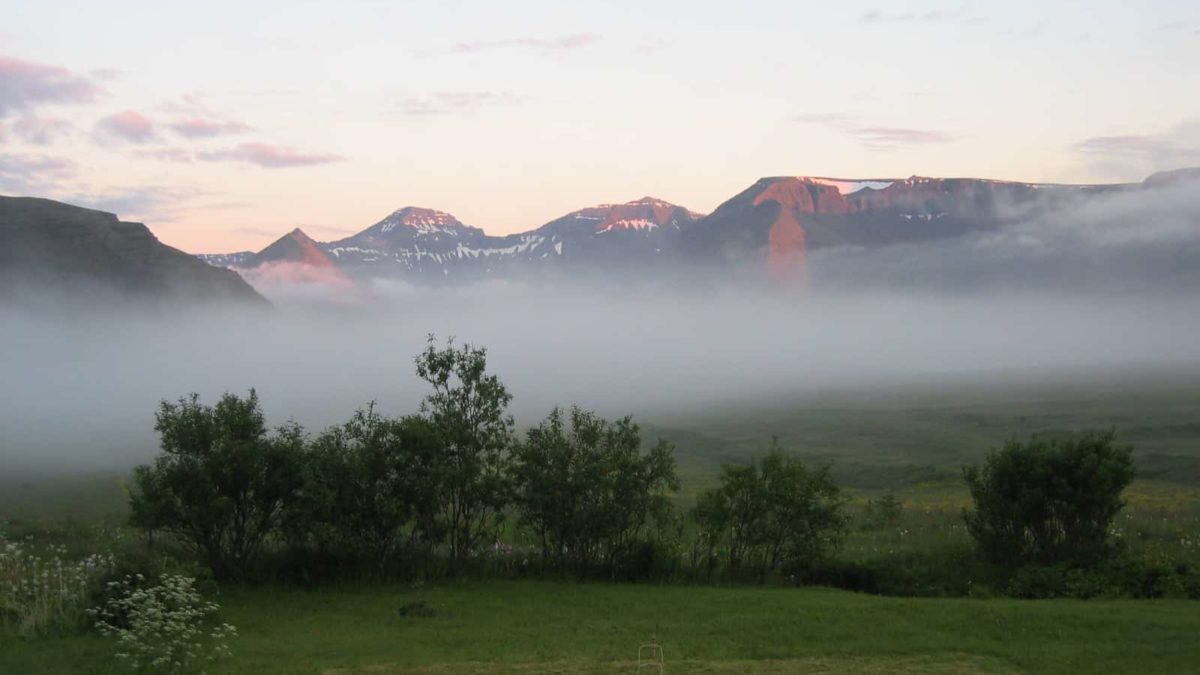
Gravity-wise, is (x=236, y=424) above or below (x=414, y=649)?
above

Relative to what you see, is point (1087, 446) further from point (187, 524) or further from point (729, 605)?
point (187, 524)

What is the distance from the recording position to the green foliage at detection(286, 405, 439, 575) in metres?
28.1

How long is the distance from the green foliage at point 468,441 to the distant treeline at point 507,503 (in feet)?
0.21

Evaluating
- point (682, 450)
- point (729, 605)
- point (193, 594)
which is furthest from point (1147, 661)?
point (682, 450)

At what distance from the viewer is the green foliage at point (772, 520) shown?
100ft

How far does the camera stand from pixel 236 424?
28625 mm

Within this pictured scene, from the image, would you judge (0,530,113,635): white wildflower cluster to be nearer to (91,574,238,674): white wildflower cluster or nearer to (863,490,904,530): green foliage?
(91,574,238,674): white wildflower cluster

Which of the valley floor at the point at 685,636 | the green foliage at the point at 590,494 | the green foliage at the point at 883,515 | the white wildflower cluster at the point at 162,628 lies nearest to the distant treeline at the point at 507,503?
the green foliage at the point at 590,494

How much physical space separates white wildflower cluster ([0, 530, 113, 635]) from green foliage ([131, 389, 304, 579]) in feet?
7.42

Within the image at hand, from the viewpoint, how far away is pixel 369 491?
28.6 m

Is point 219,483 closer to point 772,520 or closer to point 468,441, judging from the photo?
point 468,441

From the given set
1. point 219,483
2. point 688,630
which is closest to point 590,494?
point 688,630

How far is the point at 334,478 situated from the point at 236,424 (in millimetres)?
3332

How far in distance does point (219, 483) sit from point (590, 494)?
36.2 feet
